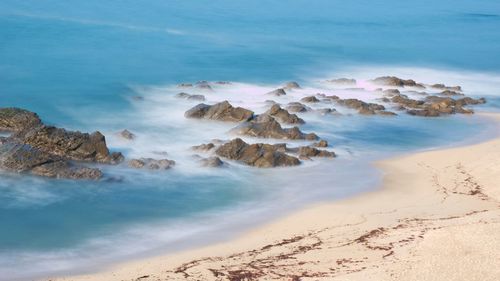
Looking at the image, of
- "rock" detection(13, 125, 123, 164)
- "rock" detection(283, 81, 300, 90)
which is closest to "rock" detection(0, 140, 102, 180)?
"rock" detection(13, 125, 123, 164)

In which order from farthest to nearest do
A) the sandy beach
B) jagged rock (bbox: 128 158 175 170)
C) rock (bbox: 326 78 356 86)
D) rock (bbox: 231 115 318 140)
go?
rock (bbox: 326 78 356 86) → rock (bbox: 231 115 318 140) → jagged rock (bbox: 128 158 175 170) → the sandy beach

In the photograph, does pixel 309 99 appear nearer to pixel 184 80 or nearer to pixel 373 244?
pixel 184 80

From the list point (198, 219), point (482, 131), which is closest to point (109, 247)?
point (198, 219)

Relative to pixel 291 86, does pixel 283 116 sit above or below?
below

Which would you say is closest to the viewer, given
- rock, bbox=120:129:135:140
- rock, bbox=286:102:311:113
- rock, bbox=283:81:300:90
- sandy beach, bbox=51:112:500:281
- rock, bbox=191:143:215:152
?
sandy beach, bbox=51:112:500:281

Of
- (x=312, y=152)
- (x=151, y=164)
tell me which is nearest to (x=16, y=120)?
(x=151, y=164)

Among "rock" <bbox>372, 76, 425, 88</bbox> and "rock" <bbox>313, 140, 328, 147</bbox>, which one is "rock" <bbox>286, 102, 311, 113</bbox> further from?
"rock" <bbox>372, 76, 425, 88</bbox>

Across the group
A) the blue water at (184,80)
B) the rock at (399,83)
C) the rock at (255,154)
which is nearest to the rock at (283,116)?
the blue water at (184,80)
